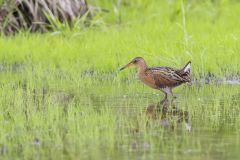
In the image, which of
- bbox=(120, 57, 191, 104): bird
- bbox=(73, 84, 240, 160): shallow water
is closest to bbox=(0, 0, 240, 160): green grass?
bbox=(73, 84, 240, 160): shallow water

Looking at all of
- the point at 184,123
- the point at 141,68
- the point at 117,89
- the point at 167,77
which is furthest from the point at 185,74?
the point at 184,123

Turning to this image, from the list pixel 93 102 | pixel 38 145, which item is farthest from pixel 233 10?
pixel 38 145

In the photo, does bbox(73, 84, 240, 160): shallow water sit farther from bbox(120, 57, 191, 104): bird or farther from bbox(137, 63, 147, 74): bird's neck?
bbox(137, 63, 147, 74): bird's neck

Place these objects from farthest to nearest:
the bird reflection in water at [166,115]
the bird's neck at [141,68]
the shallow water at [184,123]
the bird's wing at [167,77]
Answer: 1. the bird's neck at [141,68]
2. the bird's wing at [167,77]
3. the bird reflection in water at [166,115]
4. the shallow water at [184,123]

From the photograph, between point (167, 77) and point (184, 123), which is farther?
point (167, 77)

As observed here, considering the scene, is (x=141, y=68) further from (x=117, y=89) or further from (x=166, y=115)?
(x=166, y=115)

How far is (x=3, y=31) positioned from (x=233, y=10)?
14.6 feet

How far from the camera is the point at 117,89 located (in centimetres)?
1048

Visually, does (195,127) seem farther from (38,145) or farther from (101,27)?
(101,27)

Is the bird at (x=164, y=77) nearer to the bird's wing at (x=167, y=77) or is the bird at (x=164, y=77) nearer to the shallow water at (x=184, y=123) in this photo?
the bird's wing at (x=167, y=77)

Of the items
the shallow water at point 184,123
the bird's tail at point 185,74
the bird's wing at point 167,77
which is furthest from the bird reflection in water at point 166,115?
the bird's tail at point 185,74

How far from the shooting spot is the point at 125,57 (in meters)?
12.2

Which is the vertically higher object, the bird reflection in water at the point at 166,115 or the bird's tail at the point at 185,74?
the bird's tail at the point at 185,74

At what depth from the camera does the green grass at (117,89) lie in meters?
7.13
